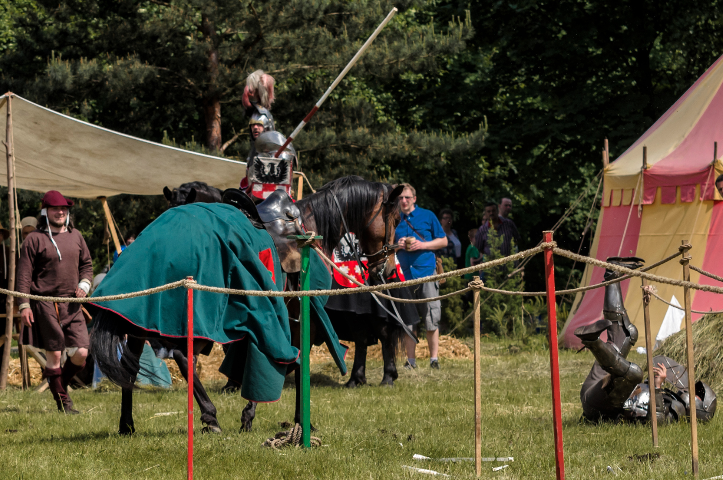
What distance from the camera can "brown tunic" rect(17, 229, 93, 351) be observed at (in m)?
6.85

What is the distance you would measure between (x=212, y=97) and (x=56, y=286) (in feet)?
26.0

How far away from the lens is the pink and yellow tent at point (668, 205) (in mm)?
9344

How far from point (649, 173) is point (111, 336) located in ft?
22.5

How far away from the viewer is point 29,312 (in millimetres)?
6762

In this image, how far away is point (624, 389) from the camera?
5.46 metres

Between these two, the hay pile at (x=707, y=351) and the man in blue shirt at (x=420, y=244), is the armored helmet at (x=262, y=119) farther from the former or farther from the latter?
the hay pile at (x=707, y=351)

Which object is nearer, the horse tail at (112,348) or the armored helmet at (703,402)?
the horse tail at (112,348)

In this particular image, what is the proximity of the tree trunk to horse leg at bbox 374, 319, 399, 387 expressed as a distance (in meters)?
6.57

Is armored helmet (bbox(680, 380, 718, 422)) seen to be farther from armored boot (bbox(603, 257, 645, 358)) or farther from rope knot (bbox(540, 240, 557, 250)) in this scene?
rope knot (bbox(540, 240, 557, 250))

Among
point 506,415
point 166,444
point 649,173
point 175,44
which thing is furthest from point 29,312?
point 175,44

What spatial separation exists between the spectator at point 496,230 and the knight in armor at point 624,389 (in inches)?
234

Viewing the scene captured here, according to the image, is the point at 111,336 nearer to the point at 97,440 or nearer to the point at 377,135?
the point at 97,440

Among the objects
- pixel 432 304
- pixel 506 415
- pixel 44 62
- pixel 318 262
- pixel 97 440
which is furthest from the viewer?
pixel 44 62

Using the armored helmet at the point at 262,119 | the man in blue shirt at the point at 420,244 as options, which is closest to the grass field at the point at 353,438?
the man in blue shirt at the point at 420,244
